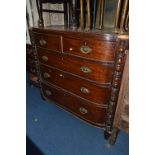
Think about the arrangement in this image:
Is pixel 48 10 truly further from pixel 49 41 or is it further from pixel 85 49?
pixel 85 49

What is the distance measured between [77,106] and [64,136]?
1.17 ft

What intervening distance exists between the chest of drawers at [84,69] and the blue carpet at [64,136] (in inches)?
7.1

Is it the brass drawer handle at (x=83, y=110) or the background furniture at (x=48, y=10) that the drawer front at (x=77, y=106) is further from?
the background furniture at (x=48, y=10)

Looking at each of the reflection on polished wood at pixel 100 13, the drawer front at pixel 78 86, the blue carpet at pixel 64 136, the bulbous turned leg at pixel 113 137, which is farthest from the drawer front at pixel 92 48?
the blue carpet at pixel 64 136

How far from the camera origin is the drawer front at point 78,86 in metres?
1.32

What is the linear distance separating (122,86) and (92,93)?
300 millimetres

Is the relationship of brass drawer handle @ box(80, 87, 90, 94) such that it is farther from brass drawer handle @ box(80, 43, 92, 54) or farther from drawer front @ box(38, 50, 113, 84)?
brass drawer handle @ box(80, 43, 92, 54)

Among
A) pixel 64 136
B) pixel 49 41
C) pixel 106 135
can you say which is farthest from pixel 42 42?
pixel 106 135

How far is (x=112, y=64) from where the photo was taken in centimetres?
115

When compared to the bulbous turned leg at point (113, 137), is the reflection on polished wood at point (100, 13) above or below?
above

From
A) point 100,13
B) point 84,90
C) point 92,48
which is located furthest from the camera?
point 100,13

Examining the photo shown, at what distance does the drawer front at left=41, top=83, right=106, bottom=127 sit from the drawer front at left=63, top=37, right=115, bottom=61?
1.64 feet

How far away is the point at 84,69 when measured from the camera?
1314mm
